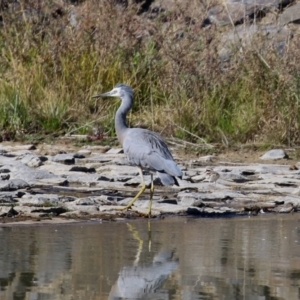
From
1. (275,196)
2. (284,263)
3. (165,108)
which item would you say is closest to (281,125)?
(165,108)

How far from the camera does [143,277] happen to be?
5074mm

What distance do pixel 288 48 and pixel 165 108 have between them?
5.28 ft

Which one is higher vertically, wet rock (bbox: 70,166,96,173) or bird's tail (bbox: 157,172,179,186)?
bird's tail (bbox: 157,172,179,186)

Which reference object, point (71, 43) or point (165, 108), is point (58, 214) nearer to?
point (165, 108)

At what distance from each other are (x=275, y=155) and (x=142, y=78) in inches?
107

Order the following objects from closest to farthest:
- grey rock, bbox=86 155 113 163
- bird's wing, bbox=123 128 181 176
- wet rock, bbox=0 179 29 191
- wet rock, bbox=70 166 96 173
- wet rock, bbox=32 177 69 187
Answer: bird's wing, bbox=123 128 181 176 < wet rock, bbox=0 179 29 191 < wet rock, bbox=32 177 69 187 < wet rock, bbox=70 166 96 173 < grey rock, bbox=86 155 113 163

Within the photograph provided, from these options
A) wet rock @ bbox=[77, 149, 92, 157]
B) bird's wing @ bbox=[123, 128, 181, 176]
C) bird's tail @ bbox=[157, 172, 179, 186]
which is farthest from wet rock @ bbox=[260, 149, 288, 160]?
bird's tail @ bbox=[157, 172, 179, 186]

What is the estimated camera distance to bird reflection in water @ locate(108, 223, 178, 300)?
4.65 meters

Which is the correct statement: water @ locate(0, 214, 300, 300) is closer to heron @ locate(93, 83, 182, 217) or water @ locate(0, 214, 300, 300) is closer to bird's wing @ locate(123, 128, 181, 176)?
heron @ locate(93, 83, 182, 217)

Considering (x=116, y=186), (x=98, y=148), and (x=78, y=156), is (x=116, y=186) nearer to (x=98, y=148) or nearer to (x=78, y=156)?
(x=78, y=156)

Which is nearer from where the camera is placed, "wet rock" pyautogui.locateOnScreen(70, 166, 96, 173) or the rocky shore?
the rocky shore

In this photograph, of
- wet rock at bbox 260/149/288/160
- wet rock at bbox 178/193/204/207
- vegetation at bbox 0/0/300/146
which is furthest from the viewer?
vegetation at bbox 0/0/300/146

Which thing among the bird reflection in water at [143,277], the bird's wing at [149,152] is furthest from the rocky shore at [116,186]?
the bird reflection in water at [143,277]

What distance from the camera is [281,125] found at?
36.8 feet
